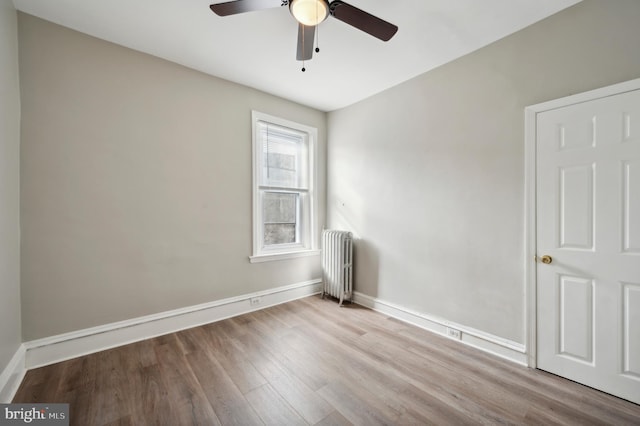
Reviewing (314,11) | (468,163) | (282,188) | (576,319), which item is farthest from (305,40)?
(576,319)

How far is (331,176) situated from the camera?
3.98 metres

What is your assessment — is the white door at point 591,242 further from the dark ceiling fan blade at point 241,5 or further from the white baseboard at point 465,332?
the dark ceiling fan blade at point 241,5

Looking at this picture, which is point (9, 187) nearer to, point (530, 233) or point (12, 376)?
point (12, 376)

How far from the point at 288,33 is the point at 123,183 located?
204 centimetres

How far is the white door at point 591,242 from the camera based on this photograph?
5.66ft

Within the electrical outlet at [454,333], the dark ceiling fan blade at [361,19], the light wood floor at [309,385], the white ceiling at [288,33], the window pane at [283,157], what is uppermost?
the white ceiling at [288,33]

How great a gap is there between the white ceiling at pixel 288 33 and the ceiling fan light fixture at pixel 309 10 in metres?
0.48

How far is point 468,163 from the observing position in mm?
2500

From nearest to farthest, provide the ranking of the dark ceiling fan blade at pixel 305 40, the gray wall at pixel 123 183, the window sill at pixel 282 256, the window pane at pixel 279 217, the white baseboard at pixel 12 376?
A: 1. the white baseboard at pixel 12 376
2. the dark ceiling fan blade at pixel 305 40
3. the gray wall at pixel 123 183
4. the window sill at pixel 282 256
5. the window pane at pixel 279 217

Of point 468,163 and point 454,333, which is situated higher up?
point 468,163

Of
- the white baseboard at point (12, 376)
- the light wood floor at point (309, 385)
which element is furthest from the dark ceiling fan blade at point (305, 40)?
the white baseboard at point (12, 376)

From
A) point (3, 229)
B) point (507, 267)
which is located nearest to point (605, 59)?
point (507, 267)

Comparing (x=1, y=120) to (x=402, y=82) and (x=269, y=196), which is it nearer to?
(x=269, y=196)

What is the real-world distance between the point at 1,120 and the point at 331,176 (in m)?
3.23
